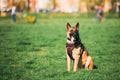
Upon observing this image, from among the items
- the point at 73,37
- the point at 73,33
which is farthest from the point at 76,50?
the point at 73,33

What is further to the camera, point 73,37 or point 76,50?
point 76,50

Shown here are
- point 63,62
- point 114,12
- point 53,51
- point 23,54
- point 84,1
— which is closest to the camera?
point 63,62

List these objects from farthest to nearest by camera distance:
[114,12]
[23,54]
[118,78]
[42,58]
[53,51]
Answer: [114,12] < [53,51] < [23,54] < [42,58] < [118,78]

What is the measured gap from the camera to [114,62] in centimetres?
1203

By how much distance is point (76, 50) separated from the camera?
987cm

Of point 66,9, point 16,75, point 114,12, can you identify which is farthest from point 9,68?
point 66,9

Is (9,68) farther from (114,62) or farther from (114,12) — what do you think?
(114,12)

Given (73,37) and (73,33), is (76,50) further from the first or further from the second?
(73,33)

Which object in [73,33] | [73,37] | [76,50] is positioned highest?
[73,33]

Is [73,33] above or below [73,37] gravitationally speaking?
above

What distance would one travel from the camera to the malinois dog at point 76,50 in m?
9.62

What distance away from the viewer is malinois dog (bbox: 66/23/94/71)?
9625mm

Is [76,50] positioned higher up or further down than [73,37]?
further down

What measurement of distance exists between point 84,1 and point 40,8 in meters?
40.8
